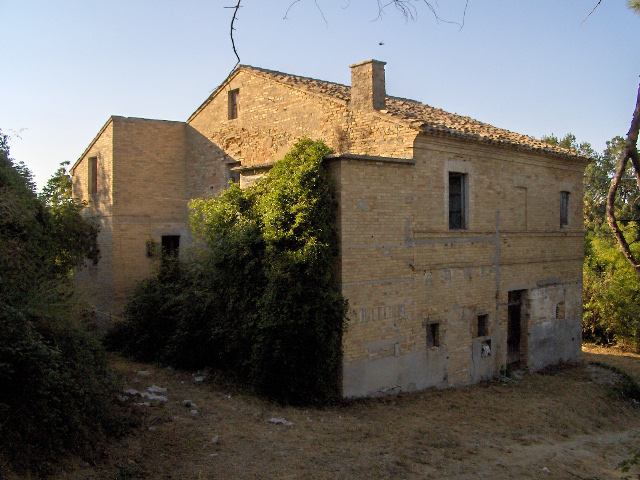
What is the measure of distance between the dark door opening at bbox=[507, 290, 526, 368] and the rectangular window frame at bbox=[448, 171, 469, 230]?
3182 mm

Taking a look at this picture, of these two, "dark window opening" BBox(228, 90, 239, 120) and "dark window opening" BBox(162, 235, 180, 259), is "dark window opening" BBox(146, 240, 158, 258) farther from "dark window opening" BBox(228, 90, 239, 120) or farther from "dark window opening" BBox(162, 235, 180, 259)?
"dark window opening" BBox(228, 90, 239, 120)

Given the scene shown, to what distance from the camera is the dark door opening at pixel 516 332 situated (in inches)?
583

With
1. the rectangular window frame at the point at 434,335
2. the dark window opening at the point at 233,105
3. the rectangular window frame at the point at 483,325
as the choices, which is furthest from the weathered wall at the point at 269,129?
the rectangular window frame at the point at 483,325

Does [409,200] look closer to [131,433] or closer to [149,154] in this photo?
[131,433]

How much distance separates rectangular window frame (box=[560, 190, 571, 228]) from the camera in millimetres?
16469

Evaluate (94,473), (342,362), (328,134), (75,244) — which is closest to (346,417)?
(342,362)

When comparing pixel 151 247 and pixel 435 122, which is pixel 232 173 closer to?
pixel 151 247

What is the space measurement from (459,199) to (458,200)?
0.12 feet

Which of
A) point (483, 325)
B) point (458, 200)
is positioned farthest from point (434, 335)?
point (458, 200)

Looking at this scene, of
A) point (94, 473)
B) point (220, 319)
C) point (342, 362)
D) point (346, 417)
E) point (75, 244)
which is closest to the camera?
point (94, 473)

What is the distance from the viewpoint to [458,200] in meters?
13.1

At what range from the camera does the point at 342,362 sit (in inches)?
400

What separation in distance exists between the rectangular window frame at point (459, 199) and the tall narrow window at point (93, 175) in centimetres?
1094

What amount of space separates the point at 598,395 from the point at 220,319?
392 inches
